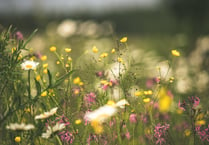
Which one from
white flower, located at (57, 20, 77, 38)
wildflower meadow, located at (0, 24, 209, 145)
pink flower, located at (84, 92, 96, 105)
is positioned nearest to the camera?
wildflower meadow, located at (0, 24, 209, 145)

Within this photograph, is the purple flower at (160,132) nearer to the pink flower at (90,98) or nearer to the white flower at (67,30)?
the pink flower at (90,98)

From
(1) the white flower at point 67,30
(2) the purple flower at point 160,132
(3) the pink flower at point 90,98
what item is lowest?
(2) the purple flower at point 160,132

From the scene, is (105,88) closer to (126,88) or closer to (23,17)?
(126,88)

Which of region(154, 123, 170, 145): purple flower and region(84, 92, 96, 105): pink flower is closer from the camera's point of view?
region(154, 123, 170, 145): purple flower

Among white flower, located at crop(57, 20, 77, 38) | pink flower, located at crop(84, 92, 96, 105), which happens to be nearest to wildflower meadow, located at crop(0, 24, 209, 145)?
pink flower, located at crop(84, 92, 96, 105)

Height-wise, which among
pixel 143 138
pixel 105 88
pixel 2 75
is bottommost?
pixel 143 138

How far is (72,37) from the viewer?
4125 mm

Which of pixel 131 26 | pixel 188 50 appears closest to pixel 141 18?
pixel 131 26

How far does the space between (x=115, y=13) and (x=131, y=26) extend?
981mm

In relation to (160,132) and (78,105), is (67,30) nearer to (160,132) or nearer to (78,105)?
(78,105)

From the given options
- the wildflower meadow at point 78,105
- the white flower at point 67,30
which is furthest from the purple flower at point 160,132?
the white flower at point 67,30

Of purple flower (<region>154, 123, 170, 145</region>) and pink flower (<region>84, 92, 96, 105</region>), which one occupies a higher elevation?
pink flower (<region>84, 92, 96, 105</region>)

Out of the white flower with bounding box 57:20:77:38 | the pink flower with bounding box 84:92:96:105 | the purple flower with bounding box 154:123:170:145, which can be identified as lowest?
the purple flower with bounding box 154:123:170:145

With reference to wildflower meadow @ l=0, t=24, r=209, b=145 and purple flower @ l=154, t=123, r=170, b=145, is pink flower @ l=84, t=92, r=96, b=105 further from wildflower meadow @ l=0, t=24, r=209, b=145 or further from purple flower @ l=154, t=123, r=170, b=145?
purple flower @ l=154, t=123, r=170, b=145
